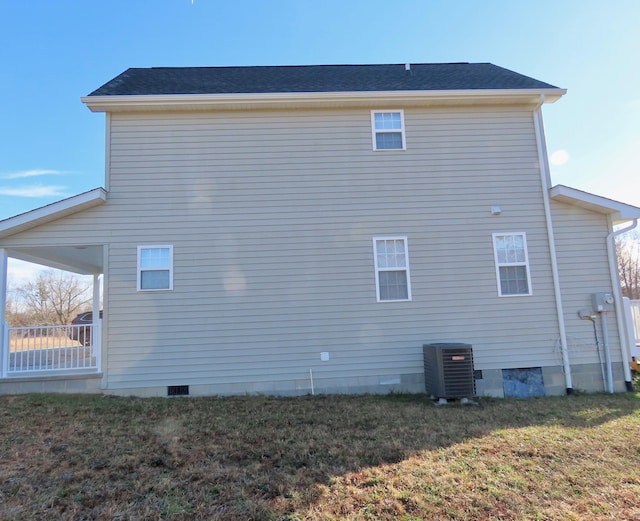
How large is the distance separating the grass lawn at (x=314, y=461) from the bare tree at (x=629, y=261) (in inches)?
1062

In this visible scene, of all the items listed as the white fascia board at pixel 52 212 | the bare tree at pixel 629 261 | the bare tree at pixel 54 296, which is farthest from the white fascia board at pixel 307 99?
the bare tree at pixel 54 296

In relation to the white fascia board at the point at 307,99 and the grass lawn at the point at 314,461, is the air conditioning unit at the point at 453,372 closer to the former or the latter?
the grass lawn at the point at 314,461

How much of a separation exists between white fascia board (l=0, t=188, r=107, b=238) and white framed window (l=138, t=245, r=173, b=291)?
1.16m

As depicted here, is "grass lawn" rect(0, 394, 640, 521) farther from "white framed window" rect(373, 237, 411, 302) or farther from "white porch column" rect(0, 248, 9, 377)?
"white framed window" rect(373, 237, 411, 302)

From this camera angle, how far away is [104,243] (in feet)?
22.9

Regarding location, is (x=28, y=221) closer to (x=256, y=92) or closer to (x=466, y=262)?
(x=256, y=92)

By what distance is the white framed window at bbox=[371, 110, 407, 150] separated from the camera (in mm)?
7691

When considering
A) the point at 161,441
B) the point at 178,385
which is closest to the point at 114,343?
the point at 178,385

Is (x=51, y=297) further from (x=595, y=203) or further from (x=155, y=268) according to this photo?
(x=595, y=203)

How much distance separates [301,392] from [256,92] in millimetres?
5646

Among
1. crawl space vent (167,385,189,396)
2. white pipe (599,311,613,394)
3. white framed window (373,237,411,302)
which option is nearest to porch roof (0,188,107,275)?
crawl space vent (167,385,189,396)

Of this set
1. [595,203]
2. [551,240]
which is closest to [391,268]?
[551,240]

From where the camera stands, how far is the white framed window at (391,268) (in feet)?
23.9

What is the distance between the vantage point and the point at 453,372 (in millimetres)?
6324
